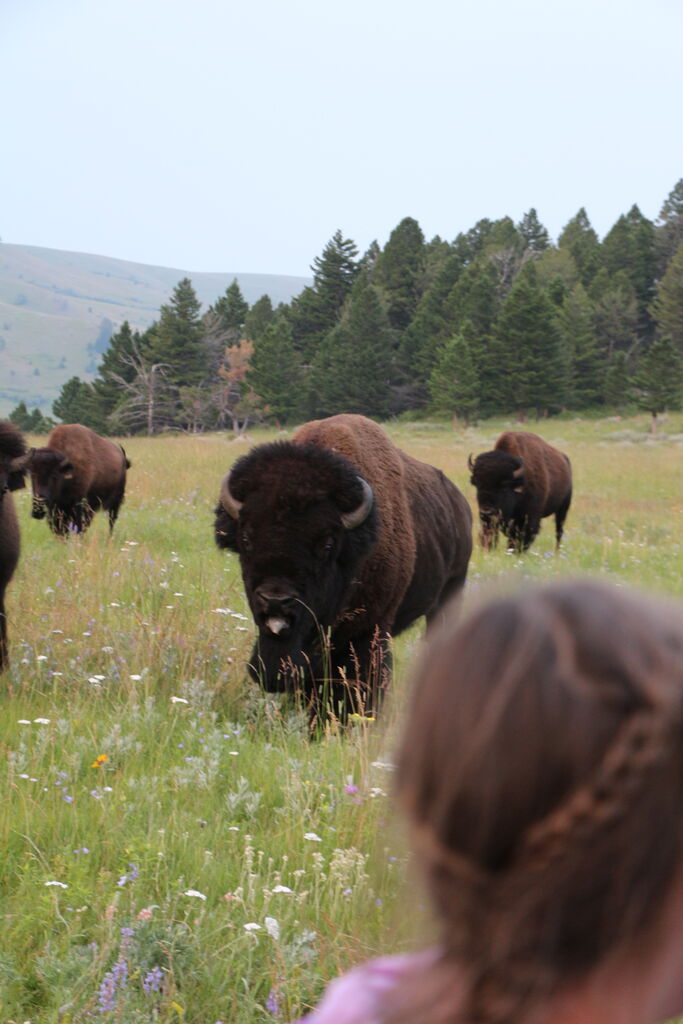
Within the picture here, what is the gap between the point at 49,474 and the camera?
13516 millimetres

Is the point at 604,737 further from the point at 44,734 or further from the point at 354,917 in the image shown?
the point at 44,734

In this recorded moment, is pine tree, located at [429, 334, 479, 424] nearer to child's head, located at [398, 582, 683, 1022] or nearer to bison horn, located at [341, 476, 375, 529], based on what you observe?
bison horn, located at [341, 476, 375, 529]

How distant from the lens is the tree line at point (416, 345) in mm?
64250

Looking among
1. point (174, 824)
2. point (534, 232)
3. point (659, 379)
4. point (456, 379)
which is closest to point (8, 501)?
point (174, 824)

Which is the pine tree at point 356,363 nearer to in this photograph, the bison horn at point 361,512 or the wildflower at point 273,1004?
the bison horn at point 361,512

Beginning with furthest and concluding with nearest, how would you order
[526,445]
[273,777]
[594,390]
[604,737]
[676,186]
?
[676,186], [594,390], [526,445], [273,777], [604,737]

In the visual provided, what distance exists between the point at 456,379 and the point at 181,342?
22.6 metres

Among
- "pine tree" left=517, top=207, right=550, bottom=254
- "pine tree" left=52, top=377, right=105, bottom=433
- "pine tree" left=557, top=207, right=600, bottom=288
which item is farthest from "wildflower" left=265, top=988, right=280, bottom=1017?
"pine tree" left=517, top=207, right=550, bottom=254

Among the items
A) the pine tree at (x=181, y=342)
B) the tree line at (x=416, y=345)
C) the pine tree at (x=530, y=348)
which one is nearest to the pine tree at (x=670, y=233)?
the tree line at (x=416, y=345)

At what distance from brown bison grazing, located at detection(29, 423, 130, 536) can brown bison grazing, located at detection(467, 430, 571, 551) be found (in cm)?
575

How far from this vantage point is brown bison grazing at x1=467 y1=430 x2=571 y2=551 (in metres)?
14.4

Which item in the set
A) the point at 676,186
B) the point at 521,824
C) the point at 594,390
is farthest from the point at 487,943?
the point at 676,186

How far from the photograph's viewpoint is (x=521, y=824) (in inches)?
32.1

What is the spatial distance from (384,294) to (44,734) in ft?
252
